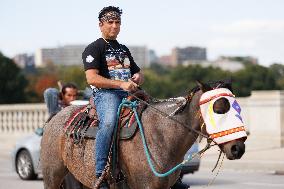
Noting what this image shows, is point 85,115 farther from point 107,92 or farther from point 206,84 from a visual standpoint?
point 206,84

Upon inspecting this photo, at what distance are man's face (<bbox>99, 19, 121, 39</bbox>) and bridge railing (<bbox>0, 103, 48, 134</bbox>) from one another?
1006 inches

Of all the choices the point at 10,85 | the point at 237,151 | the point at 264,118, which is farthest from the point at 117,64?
the point at 10,85

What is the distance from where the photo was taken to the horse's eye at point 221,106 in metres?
8.42

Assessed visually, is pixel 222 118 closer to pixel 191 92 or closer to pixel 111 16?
pixel 191 92

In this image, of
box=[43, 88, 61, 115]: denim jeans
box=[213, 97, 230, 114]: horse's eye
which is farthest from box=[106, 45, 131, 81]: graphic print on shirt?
box=[43, 88, 61, 115]: denim jeans

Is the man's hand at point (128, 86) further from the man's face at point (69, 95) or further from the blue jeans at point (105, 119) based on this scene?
the man's face at point (69, 95)

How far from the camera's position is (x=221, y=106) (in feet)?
27.7

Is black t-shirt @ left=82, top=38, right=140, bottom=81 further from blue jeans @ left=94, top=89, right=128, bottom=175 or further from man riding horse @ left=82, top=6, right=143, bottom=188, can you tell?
blue jeans @ left=94, top=89, right=128, bottom=175

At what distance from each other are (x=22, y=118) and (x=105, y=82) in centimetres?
2794

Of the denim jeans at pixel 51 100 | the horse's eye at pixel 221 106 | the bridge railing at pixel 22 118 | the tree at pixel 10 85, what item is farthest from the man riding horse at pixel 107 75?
the tree at pixel 10 85

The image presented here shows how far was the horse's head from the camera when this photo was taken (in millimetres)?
8336

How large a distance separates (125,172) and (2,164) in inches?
746

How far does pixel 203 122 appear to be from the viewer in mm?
8617

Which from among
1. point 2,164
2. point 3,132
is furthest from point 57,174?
point 3,132
